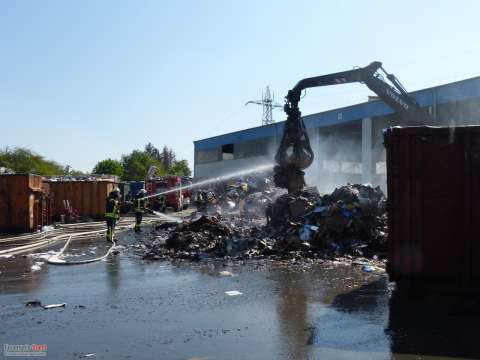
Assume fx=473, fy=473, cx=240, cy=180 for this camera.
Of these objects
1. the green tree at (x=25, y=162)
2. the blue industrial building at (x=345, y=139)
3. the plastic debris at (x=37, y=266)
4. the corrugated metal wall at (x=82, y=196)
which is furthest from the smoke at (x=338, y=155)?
the green tree at (x=25, y=162)

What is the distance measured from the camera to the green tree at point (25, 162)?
6275 cm

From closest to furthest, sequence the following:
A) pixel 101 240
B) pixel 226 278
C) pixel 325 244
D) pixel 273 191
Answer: pixel 226 278 → pixel 325 244 → pixel 101 240 → pixel 273 191

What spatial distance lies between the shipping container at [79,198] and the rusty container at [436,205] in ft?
65.8

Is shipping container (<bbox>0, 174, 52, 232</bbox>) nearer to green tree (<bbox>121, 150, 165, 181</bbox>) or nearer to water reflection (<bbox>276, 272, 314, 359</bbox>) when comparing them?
water reflection (<bbox>276, 272, 314, 359</bbox>)

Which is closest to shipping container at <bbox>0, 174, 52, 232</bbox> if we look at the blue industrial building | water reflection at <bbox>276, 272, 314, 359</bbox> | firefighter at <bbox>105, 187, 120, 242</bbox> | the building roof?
firefighter at <bbox>105, 187, 120, 242</bbox>

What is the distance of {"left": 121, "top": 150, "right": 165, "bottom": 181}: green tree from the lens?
7969 centimetres

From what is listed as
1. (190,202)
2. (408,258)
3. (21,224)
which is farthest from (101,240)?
(190,202)

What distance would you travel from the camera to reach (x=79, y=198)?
24469 millimetres

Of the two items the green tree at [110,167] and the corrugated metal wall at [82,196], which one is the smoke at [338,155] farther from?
the green tree at [110,167]

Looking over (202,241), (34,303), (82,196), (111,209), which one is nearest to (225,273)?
(202,241)

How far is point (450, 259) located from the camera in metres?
6.38

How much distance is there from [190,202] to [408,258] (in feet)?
91.6

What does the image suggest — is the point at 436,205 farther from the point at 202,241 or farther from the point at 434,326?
the point at 202,241

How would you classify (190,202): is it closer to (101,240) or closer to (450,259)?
(101,240)
